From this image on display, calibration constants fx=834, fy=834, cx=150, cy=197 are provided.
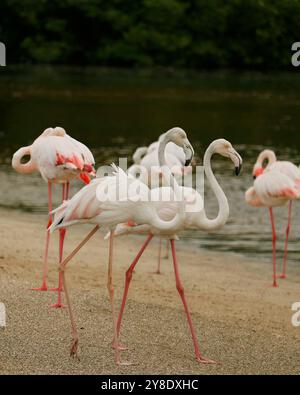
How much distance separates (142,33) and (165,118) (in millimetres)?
27268

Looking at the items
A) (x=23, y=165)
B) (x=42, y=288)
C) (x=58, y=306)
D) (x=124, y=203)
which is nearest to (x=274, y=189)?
(x=23, y=165)

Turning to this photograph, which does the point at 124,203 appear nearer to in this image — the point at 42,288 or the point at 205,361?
the point at 205,361

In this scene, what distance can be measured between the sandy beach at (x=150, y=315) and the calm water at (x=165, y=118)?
1565 millimetres

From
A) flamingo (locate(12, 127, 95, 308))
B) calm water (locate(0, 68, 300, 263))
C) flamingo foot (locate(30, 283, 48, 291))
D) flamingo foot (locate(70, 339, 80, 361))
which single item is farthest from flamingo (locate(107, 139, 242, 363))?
calm water (locate(0, 68, 300, 263))

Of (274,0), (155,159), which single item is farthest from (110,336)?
(274,0)

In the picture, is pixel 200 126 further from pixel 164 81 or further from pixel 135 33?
pixel 135 33

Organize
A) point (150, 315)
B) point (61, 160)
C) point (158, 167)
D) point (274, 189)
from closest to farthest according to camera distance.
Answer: point (150, 315), point (61, 160), point (274, 189), point (158, 167)

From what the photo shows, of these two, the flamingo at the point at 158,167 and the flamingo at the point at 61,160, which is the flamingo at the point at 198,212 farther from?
the flamingo at the point at 158,167

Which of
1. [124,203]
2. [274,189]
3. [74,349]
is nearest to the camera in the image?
[74,349]

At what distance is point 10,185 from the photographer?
1598cm

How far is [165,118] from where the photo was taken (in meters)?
30.3

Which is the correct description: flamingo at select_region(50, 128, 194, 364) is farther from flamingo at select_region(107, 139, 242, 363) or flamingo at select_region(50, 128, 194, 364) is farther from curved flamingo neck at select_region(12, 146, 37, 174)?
curved flamingo neck at select_region(12, 146, 37, 174)
